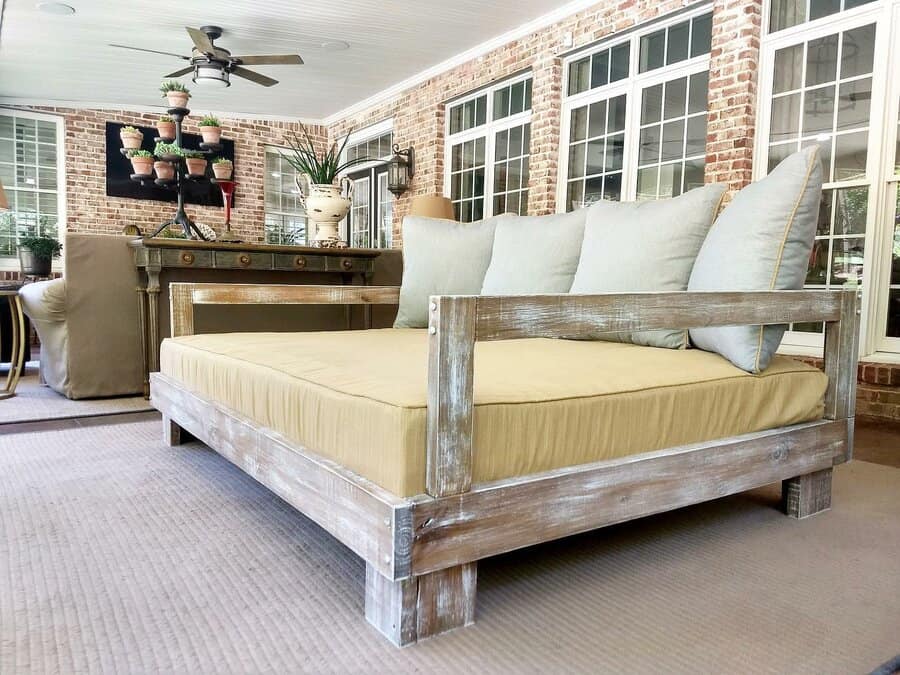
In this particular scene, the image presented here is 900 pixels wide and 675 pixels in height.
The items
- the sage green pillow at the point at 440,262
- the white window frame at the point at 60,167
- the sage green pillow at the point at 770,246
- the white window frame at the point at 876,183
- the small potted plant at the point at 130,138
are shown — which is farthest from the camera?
the white window frame at the point at 60,167

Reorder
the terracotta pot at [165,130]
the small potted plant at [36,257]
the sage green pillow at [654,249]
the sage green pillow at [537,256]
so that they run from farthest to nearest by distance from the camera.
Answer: the small potted plant at [36,257], the terracotta pot at [165,130], the sage green pillow at [537,256], the sage green pillow at [654,249]

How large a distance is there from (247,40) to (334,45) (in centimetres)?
83

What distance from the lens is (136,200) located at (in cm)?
830

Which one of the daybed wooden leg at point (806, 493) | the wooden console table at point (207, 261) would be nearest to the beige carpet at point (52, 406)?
the wooden console table at point (207, 261)

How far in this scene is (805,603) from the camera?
1.38 m

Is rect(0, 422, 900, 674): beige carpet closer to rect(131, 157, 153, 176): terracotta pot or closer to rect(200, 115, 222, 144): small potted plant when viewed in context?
rect(131, 157, 153, 176): terracotta pot

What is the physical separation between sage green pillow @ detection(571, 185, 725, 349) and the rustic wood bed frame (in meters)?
0.38

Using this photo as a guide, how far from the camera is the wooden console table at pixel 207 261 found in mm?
3553

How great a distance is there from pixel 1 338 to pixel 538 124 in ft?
15.0

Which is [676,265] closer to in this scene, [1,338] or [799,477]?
[799,477]

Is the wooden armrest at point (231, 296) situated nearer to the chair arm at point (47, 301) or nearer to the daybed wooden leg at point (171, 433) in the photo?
the daybed wooden leg at point (171, 433)

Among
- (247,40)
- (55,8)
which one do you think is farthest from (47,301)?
(247,40)

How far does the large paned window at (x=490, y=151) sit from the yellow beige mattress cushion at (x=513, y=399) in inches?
179

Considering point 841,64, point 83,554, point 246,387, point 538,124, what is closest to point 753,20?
point 841,64
